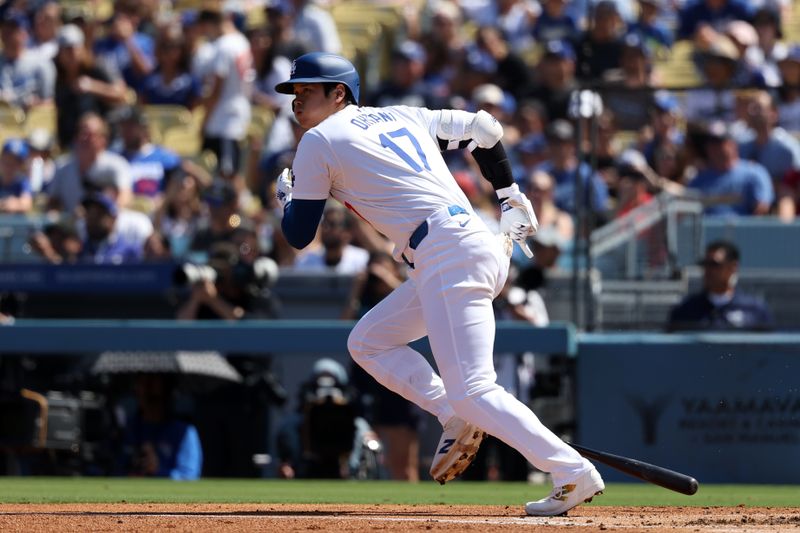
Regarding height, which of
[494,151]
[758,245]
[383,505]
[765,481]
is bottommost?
[765,481]

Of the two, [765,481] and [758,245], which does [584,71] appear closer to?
[758,245]

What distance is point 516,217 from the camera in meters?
6.43

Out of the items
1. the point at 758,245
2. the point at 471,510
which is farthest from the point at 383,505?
the point at 758,245

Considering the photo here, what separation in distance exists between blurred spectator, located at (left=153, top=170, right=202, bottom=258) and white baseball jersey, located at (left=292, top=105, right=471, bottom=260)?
6936mm

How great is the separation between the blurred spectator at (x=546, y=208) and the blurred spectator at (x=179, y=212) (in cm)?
295

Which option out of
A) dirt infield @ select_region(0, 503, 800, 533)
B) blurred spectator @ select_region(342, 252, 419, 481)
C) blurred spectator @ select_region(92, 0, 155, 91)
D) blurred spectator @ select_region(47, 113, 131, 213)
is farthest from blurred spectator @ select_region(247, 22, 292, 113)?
dirt infield @ select_region(0, 503, 800, 533)

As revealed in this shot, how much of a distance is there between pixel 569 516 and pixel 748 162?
21.4 feet

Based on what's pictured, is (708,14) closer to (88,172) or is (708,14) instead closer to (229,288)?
(88,172)

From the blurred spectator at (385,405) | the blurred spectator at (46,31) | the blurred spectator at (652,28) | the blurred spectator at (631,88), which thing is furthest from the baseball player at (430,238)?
the blurred spectator at (46,31)

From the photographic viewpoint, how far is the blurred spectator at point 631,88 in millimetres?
11562

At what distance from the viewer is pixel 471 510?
267 inches

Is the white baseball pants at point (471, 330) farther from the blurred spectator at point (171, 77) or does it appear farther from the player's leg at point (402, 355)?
the blurred spectator at point (171, 77)

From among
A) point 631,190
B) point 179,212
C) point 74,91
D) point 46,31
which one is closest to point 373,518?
point 631,190

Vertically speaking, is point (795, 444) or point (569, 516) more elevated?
point (569, 516)
